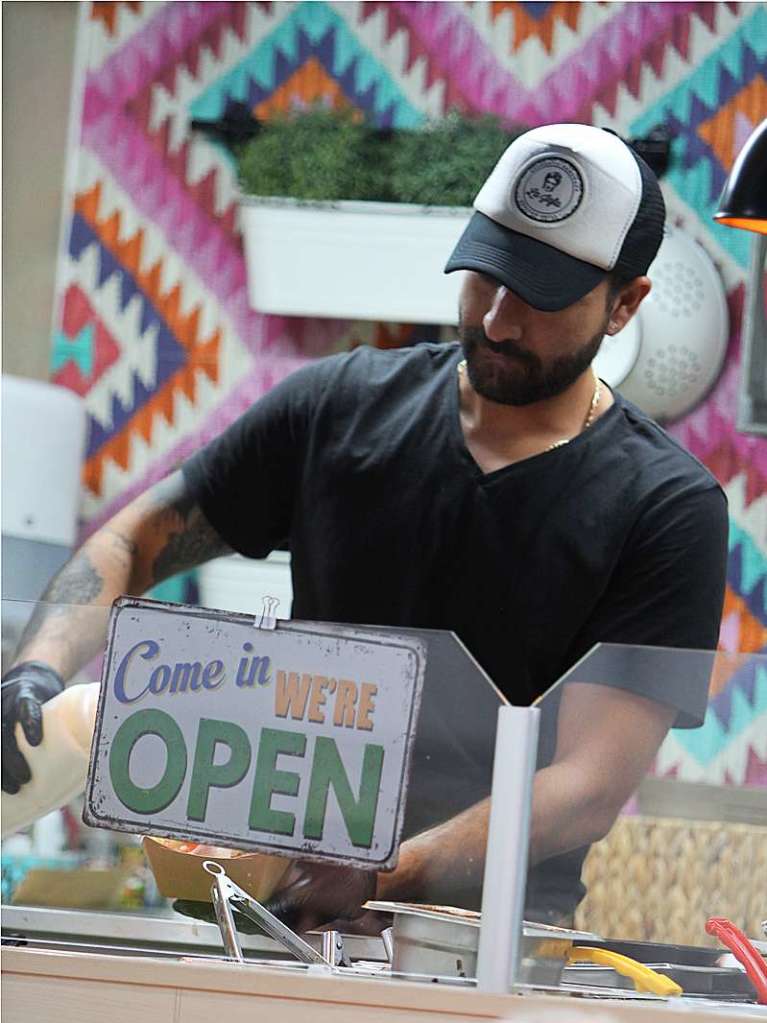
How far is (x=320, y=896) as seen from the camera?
119 cm

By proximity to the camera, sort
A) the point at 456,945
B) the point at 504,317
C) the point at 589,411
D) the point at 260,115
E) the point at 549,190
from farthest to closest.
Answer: the point at 260,115 < the point at 589,411 < the point at 504,317 < the point at 549,190 < the point at 456,945

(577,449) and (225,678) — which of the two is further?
(577,449)

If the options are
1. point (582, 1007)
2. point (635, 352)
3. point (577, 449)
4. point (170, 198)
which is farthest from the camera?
point (170, 198)

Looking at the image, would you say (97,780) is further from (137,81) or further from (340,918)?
(137,81)

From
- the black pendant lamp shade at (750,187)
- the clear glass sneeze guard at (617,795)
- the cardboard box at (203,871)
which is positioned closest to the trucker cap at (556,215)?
the black pendant lamp shade at (750,187)

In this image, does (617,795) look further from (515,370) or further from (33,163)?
(33,163)

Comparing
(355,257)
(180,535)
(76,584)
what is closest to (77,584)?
(76,584)

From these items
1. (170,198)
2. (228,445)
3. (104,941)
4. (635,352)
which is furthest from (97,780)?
(170,198)

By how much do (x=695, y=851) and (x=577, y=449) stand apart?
31.9 inches

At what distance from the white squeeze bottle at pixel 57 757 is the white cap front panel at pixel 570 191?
30.8 inches

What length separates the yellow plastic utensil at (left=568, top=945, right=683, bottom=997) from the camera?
114 centimetres

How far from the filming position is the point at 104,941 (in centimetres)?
124

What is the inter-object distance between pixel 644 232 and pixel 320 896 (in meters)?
0.96

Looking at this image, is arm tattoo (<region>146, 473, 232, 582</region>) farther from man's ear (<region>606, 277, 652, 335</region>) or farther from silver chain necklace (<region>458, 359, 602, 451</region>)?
man's ear (<region>606, 277, 652, 335</region>)
